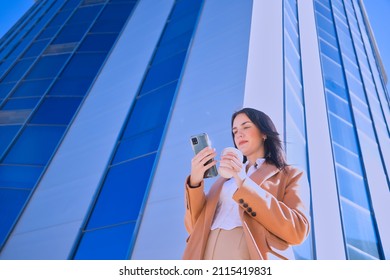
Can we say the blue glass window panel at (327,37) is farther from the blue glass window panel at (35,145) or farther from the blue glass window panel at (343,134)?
the blue glass window panel at (35,145)

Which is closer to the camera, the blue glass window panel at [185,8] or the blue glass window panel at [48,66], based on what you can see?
the blue glass window panel at [185,8]

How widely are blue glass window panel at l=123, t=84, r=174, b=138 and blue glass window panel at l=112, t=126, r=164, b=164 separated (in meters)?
0.19

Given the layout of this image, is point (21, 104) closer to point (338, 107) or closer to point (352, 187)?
point (338, 107)

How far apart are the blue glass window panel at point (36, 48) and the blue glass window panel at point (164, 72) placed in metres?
6.73

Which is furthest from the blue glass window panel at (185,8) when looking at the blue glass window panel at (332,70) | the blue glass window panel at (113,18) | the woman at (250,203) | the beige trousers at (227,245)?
the beige trousers at (227,245)

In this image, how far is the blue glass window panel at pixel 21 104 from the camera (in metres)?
12.2

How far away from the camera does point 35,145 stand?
10.8m

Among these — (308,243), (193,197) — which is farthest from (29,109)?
(193,197)

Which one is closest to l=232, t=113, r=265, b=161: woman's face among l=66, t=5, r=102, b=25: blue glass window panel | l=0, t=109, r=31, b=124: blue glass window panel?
l=0, t=109, r=31, b=124: blue glass window panel

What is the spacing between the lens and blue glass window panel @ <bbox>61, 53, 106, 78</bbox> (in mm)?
12812

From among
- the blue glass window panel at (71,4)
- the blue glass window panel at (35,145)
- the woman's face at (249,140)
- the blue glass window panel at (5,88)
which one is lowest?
the blue glass window panel at (35,145)

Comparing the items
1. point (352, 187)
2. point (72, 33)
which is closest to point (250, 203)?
point (352, 187)

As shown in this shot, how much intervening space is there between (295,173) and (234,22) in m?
6.68
